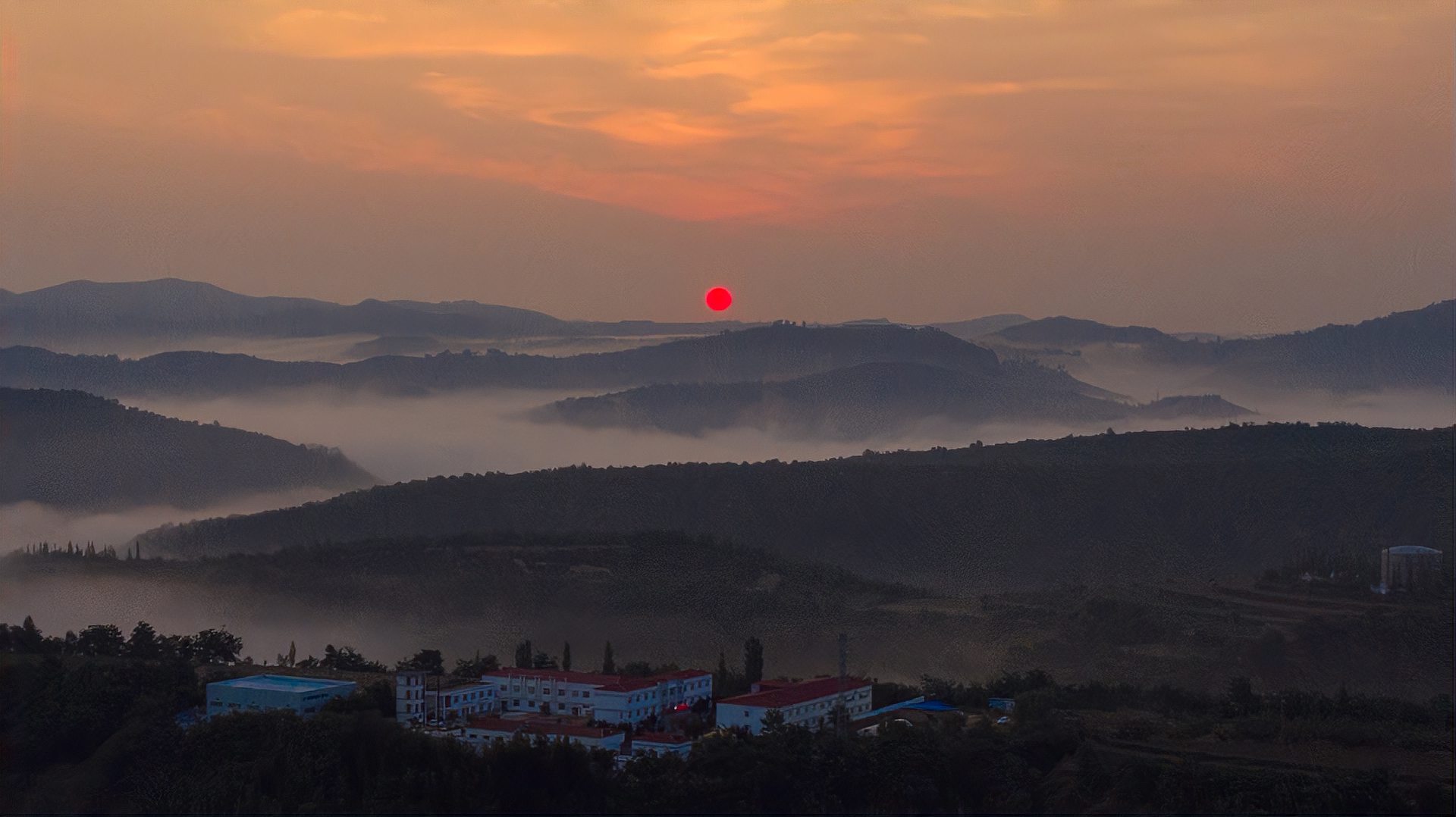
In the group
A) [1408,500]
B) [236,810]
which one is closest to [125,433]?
[1408,500]

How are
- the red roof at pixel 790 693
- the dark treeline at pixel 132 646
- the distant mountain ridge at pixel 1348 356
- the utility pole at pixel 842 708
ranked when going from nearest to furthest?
the utility pole at pixel 842 708, the red roof at pixel 790 693, the dark treeline at pixel 132 646, the distant mountain ridge at pixel 1348 356

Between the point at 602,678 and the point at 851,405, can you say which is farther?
the point at 851,405

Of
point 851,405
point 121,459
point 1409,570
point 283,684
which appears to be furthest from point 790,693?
point 851,405

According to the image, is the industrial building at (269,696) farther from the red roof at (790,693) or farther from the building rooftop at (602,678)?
the red roof at (790,693)

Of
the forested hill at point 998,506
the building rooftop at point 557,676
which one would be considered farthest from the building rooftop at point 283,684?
the forested hill at point 998,506

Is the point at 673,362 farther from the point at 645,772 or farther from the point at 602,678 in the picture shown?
the point at 645,772

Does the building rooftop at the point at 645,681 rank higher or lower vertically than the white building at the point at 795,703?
higher

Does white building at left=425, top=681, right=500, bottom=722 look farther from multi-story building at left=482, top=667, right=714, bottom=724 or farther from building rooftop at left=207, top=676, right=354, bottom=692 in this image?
building rooftop at left=207, top=676, right=354, bottom=692
